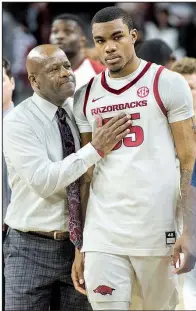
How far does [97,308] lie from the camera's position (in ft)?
7.57

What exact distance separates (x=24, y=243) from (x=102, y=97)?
0.61m

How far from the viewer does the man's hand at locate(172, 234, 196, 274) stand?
7.13ft

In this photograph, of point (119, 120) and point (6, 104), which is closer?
point (119, 120)

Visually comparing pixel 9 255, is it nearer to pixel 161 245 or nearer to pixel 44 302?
pixel 44 302

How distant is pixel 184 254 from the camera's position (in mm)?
2178

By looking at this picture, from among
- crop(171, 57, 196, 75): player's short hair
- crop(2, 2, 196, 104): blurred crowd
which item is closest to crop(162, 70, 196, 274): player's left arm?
crop(171, 57, 196, 75): player's short hair

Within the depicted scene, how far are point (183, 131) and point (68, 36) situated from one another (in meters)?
1.32

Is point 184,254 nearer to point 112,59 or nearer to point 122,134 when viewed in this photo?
point 122,134

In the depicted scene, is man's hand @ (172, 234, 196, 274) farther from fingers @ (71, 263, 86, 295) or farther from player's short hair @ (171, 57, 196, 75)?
player's short hair @ (171, 57, 196, 75)

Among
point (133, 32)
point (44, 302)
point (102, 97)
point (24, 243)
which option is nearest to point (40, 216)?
point (24, 243)

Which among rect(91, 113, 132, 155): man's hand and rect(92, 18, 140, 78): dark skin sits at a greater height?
rect(92, 18, 140, 78): dark skin

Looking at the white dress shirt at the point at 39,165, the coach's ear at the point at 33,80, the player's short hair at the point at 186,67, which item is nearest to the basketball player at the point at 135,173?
the white dress shirt at the point at 39,165

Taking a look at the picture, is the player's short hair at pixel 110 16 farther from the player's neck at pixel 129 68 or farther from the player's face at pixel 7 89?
the player's face at pixel 7 89

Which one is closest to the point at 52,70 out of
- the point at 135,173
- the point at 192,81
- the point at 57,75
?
the point at 57,75
